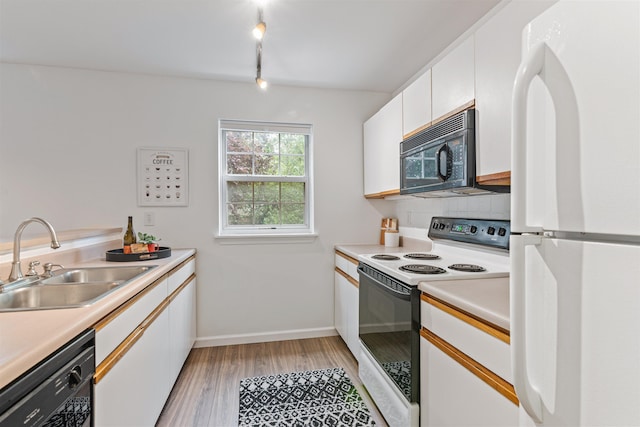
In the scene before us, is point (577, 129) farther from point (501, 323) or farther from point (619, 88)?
point (501, 323)

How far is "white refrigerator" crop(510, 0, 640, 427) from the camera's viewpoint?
0.49 m

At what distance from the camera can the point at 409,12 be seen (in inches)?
70.2

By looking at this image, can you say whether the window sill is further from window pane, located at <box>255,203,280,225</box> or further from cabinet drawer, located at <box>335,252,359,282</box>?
cabinet drawer, located at <box>335,252,359,282</box>

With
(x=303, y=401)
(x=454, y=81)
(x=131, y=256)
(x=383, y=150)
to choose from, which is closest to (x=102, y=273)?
(x=131, y=256)

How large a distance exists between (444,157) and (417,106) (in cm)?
53

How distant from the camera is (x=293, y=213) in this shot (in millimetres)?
3008

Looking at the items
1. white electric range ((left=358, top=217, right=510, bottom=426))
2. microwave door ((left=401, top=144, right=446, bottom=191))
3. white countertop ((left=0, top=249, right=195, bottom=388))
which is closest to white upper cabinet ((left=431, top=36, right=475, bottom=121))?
microwave door ((left=401, top=144, right=446, bottom=191))

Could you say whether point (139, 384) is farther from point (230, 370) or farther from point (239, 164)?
point (239, 164)

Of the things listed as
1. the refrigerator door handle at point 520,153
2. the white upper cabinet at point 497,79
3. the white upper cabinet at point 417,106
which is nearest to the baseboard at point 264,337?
the white upper cabinet at point 417,106

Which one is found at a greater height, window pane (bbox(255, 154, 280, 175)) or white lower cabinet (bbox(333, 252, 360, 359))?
window pane (bbox(255, 154, 280, 175))

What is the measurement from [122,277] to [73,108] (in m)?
1.65

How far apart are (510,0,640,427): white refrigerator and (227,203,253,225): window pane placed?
2.50 m

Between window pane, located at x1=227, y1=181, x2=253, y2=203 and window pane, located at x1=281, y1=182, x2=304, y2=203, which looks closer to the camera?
window pane, located at x1=227, y1=181, x2=253, y2=203

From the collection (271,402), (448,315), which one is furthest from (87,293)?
(448,315)
